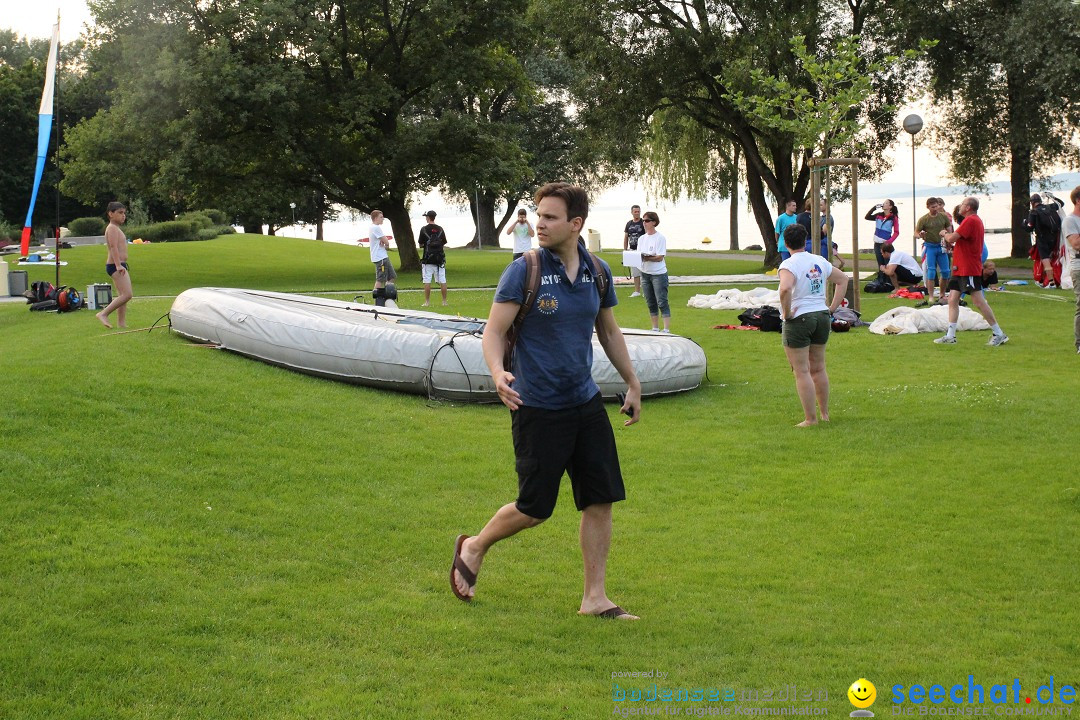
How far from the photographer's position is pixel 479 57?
32.6m

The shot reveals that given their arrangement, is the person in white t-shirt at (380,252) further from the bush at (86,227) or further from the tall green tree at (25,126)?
the tall green tree at (25,126)

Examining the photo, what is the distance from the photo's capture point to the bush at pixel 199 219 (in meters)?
54.1

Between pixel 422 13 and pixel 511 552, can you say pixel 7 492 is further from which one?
pixel 422 13

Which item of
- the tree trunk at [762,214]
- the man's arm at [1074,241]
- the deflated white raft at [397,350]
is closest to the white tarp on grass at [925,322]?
the man's arm at [1074,241]

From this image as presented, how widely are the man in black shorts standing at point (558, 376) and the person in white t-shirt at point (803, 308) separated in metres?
4.85

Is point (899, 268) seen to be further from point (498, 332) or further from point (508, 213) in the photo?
point (508, 213)

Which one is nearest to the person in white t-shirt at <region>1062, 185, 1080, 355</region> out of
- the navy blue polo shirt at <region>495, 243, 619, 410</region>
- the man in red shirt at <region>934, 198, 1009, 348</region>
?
the man in red shirt at <region>934, 198, 1009, 348</region>

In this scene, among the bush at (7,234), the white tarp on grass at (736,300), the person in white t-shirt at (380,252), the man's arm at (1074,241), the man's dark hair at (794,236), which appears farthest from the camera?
the bush at (7,234)

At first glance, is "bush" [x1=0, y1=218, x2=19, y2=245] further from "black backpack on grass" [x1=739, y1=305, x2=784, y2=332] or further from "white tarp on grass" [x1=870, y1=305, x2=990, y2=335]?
"white tarp on grass" [x1=870, y1=305, x2=990, y2=335]

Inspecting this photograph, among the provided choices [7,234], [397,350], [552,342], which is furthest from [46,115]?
[7,234]

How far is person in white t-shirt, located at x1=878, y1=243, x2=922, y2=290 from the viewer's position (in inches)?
890

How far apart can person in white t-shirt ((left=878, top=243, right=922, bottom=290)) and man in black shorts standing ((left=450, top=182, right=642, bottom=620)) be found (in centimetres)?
1894

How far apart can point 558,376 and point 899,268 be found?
1952 centimetres

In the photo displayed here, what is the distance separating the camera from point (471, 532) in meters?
6.85
